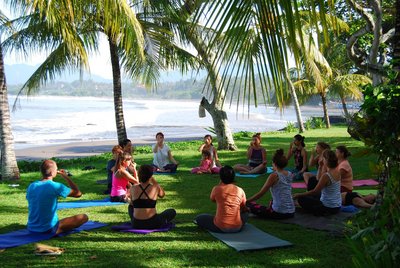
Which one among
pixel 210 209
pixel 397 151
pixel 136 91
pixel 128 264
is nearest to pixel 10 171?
pixel 210 209

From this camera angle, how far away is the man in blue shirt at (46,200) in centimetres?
557

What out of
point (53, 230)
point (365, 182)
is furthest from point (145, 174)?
point (365, 182)

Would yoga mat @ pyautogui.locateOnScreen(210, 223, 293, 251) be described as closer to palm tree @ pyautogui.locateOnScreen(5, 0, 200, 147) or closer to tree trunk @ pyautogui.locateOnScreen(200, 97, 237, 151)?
palm tree @ pyautogui.locateOnScreen(5, 0, 200, 147)

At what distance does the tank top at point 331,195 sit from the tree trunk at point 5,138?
23.8ft

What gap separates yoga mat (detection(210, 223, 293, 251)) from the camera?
5.09 metres

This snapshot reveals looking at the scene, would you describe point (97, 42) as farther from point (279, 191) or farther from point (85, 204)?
point (279, 191)

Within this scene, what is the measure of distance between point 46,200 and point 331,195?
3.60 m

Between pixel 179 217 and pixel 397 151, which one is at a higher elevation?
pixel 397 151

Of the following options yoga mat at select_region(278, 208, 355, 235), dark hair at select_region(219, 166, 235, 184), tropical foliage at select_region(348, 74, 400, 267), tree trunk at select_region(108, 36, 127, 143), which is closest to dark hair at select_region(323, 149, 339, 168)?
yoga mat at select_region(278, 208, 355, 235)

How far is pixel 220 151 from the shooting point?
15422 millimetres

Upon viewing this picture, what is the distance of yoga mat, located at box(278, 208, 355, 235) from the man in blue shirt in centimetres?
280

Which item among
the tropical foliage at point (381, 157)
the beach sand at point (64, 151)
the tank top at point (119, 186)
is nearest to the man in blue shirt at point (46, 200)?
the tank top at point (119, 186)

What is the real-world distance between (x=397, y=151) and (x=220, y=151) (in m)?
12.3

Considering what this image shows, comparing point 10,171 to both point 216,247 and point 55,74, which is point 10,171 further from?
point 216,247
